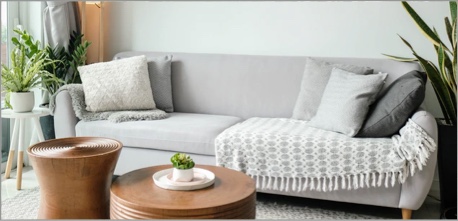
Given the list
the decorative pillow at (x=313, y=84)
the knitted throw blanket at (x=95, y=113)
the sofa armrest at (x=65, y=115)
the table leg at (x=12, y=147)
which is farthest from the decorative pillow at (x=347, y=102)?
the table leg at (x=12, y=147)

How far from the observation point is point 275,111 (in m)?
3.33

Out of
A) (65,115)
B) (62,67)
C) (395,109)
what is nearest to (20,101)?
(65,115)

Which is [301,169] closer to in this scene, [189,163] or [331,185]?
[331,185]

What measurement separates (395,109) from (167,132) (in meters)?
1.30

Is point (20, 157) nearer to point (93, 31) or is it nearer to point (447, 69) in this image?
point (93, 31)

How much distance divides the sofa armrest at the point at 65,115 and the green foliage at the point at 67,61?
35 centimetres

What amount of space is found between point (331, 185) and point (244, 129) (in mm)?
585

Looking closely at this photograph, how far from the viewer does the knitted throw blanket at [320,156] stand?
8.14ft

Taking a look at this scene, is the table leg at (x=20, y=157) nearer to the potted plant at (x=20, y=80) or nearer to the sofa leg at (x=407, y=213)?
the potted plant at (x=20, y=80)

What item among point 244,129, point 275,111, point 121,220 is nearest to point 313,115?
point 275,111

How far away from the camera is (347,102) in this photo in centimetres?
272

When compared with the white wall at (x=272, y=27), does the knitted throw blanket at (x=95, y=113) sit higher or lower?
lower

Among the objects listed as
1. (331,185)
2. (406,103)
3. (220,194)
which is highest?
(406,103)

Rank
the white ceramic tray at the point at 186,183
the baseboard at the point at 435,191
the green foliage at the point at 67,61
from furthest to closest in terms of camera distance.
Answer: the green foliage at the point at 67,61 < the baseboard at the point at 435,191 < the white ceramic tray at the point at 186,183
